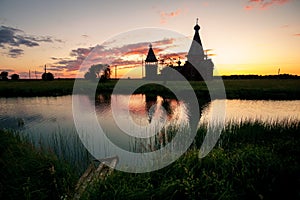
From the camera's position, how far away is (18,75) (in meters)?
96.9

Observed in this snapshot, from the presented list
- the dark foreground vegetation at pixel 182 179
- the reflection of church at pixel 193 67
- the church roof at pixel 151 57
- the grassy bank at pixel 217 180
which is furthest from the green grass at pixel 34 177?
the church roof at pixel 151 57

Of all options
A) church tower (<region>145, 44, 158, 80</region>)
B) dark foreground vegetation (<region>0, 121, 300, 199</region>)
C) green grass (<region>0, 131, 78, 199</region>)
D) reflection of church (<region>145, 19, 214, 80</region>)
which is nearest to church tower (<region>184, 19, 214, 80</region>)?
reflection of church (<region>145, 19, 214, 80</region>)

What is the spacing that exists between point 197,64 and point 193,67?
1.75m

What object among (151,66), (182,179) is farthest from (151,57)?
(182,179)

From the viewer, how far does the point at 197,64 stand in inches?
1893

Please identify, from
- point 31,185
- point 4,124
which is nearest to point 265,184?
point 31,185

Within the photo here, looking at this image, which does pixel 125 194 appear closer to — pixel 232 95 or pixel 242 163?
pixel 242 163

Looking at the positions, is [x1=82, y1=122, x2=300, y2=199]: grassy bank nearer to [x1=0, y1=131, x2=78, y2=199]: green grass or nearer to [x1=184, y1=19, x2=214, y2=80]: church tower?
[x1=0, y1=131, x2=78, y2=199]: green grass

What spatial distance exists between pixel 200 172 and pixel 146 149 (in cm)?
371

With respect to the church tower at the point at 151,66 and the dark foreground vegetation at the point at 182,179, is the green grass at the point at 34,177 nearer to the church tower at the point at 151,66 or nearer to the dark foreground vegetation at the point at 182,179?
the dark foreground vegetation at the point at 182,179

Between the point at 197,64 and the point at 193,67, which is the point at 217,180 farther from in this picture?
the point at 193,67

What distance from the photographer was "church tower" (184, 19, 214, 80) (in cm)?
4812

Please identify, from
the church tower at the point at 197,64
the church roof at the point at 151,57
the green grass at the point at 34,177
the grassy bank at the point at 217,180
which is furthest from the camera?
the church roof at the point at 151,57

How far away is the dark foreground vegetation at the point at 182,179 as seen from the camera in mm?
4012
